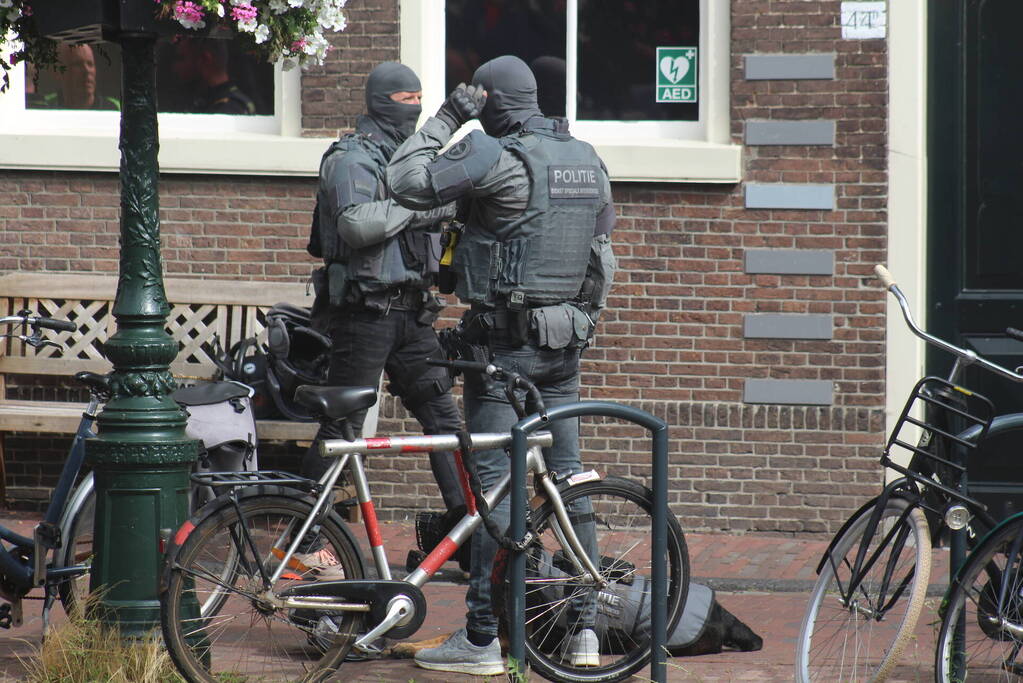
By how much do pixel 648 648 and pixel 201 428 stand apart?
230 centimetres

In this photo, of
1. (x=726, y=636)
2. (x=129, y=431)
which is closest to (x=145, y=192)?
(x=129, y=431)

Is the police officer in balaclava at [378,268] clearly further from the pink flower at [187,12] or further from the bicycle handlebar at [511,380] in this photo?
the pink flower at [187,12]

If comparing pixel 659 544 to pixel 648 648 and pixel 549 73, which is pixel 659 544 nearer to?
pixel 648 648

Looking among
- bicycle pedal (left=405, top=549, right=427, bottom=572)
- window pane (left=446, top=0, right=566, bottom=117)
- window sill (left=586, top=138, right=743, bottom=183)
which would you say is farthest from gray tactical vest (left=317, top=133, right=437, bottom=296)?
window pane (left=446, top=0, right=566, bottom=117)

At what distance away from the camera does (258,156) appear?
8109 mm

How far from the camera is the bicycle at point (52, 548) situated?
5.22m

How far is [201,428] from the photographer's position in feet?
20.3

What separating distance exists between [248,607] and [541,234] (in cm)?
167

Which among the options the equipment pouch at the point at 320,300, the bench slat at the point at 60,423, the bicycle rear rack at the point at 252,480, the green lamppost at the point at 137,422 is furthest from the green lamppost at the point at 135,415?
the bench slat at the point at 60,423

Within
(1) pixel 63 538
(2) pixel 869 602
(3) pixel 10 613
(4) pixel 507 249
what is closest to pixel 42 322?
(1) pixel 63 538

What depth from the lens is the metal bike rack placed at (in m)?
4.51

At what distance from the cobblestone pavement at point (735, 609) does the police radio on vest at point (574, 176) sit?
5.80 ft

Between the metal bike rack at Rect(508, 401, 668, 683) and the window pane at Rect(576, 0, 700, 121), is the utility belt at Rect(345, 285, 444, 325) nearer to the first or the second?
the metal bike rack at Rect(508, 401, 668, 683)

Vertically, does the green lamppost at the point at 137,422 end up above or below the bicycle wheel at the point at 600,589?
above
